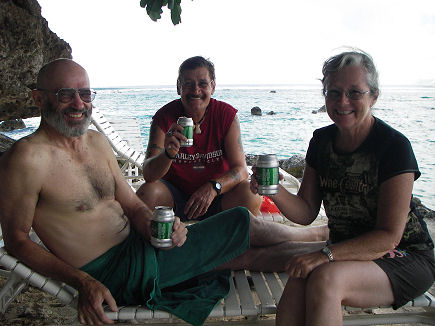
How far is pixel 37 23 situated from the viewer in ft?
18.2

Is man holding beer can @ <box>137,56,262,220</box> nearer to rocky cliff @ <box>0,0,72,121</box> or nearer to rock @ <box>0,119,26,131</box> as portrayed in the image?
rocky cliff @ <box>0,0,72,121</box>

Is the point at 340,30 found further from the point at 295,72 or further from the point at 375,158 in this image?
the point at 375,158

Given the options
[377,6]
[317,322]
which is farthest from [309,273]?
[377,6]

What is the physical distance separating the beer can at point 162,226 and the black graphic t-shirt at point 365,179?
791mm

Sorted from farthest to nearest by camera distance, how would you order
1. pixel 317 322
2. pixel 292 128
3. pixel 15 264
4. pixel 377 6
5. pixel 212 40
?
pixel 212 40, pixel 377 6, pixel 292 128, pixel 15 264, pixel 317 322

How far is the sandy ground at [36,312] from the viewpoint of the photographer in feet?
7.81

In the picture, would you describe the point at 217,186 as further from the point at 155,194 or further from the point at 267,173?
the point at 267,173

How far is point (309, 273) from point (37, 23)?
5.46m

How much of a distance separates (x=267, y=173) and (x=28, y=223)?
1.07 meters

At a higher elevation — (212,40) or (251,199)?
(212,40)

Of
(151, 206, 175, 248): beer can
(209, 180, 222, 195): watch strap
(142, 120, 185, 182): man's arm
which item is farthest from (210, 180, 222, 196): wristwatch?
(151, 206, 175, 248): beer can

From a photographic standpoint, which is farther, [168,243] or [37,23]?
[37,23]

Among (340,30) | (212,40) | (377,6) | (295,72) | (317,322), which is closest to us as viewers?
(317,322)

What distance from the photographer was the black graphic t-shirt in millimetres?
1682
